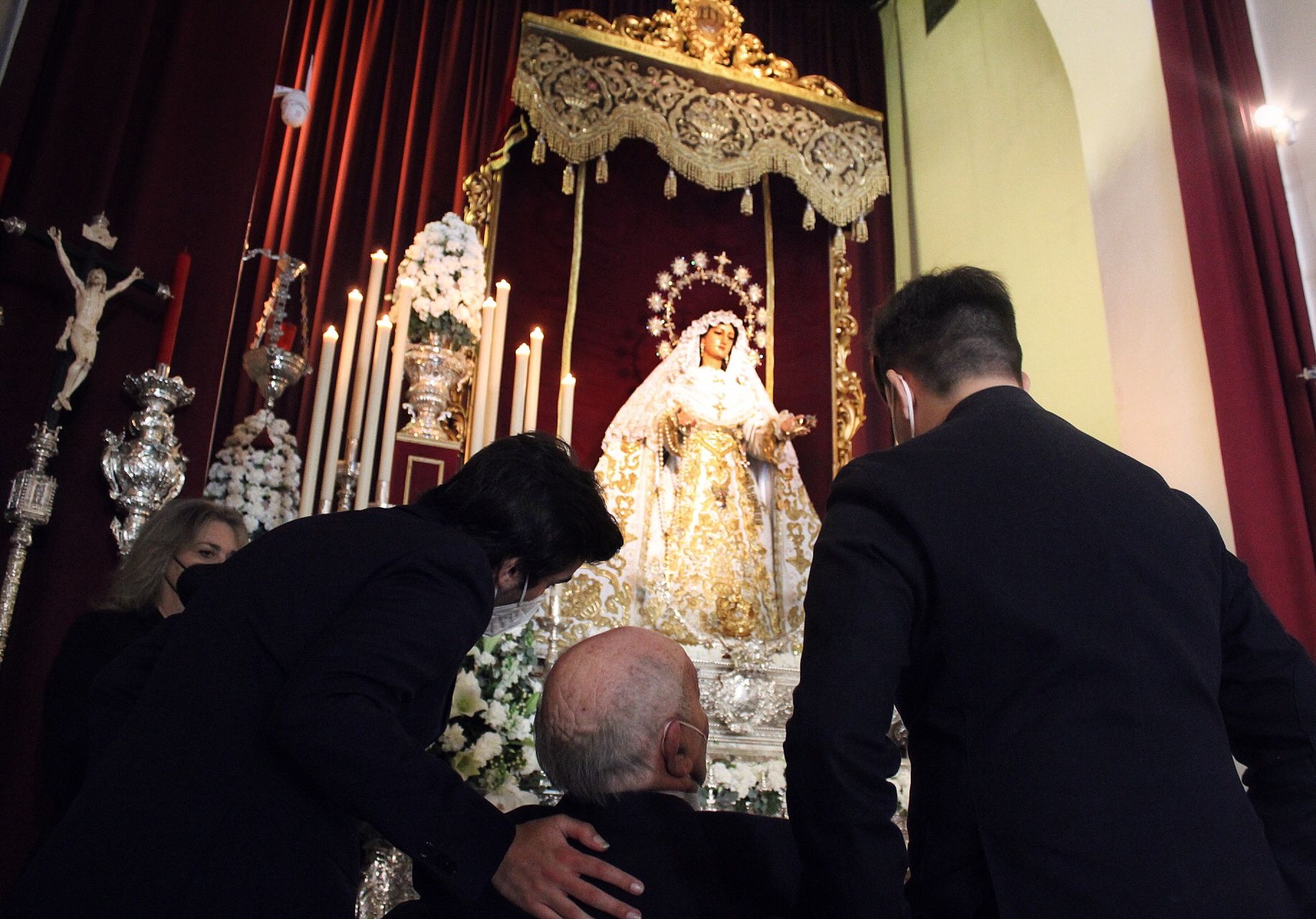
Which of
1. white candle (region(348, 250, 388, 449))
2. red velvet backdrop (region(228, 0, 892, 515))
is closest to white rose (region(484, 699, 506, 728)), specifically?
white candle (region(348, 250, 388, 449))

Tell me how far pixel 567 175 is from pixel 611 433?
1209 millimetres

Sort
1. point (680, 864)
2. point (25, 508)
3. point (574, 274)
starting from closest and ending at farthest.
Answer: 1. point (680, 864)
2. point (25, 508)
3. point (574, 274)

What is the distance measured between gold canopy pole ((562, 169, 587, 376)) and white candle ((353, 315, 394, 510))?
1.50 metres

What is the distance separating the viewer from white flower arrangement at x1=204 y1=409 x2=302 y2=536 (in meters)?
2.90

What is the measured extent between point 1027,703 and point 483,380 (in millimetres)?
2547

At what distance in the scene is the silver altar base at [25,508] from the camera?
2336 millimetres

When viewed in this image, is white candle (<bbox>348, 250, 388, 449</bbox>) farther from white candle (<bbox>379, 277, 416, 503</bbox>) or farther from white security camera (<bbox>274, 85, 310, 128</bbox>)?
white security camera (<bbox>274, 85, 310, 128</bbox>)

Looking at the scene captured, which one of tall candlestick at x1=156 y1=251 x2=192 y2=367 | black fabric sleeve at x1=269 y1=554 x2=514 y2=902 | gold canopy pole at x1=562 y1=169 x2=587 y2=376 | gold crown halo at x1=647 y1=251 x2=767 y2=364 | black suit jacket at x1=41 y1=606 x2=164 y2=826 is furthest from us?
gold crown halo at x1=647 y1=251 x2=767 y2=364

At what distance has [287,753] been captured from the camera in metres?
1.05

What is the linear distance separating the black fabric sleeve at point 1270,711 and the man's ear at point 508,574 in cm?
88

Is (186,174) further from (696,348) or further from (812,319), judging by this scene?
(812,319)

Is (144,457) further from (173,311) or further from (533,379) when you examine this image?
(533,379)

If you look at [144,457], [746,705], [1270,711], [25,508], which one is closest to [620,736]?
[1270,711]

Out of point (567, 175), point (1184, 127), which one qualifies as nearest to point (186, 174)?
point (567, 175)
